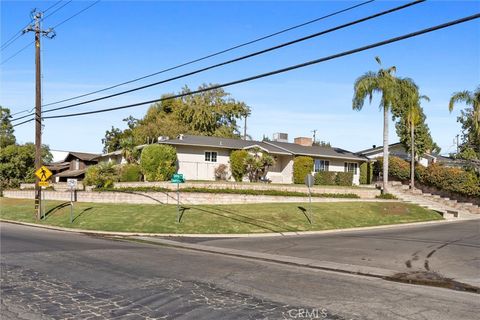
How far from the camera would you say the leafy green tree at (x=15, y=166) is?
62438mm

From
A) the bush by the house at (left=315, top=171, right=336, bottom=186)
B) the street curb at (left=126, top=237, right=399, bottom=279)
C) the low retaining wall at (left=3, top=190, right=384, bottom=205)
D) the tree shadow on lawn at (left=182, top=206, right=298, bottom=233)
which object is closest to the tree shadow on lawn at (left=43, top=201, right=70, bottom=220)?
the low retaining wall at (left=3, top=190, right=384, bottom=205)

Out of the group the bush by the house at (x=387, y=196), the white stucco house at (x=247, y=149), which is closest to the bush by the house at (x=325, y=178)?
the white stucco house at (x=247, y=149)

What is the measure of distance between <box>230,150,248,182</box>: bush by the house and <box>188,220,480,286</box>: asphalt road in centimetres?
1798

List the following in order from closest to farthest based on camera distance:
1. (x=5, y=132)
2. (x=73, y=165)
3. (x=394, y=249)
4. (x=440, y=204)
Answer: (x=394, y=249) < (x=440, y=204) < (x=73, y=165) < (x=5, y=132)

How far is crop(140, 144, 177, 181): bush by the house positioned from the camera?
3759 cm

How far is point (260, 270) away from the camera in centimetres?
1265

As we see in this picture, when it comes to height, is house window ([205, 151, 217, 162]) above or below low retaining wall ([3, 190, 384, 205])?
above

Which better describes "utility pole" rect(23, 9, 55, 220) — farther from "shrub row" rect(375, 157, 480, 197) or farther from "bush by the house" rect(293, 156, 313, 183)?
"shrub row" rect(375, 157, 480, 197)

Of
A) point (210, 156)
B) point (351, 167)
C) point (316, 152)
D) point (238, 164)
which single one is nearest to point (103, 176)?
point (210, 156)

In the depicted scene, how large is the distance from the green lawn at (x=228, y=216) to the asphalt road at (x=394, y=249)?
363 cm

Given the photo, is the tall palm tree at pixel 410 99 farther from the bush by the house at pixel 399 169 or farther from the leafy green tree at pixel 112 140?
the leafy green tree at pixel 112 140

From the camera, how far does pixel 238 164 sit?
40969 mm

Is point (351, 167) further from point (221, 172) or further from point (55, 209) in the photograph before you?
point (55, 209)

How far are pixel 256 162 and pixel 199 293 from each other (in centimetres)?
3143
